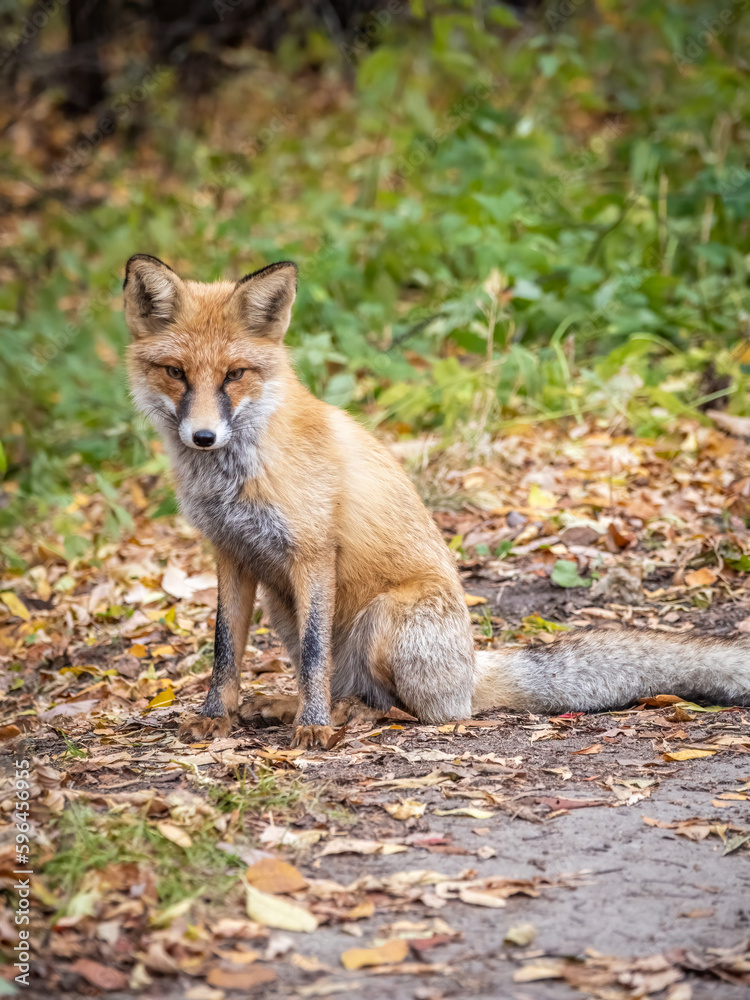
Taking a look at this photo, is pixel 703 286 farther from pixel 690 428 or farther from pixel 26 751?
pixel 26 751

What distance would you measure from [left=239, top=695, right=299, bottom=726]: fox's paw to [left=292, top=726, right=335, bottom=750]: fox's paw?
568 mm

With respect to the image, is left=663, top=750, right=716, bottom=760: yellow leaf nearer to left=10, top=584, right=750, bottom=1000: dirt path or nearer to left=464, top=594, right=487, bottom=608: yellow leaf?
left=10, top=584, right=750, bottom=1000: dirt path

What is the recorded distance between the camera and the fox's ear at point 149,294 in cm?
432

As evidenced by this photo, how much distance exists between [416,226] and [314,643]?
20.4ft

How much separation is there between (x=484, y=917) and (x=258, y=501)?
213cm

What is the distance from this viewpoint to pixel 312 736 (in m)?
4.33

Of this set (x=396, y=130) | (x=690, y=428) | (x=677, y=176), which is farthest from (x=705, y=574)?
(x=396, y=130)

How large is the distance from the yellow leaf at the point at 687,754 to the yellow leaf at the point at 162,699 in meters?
2.61

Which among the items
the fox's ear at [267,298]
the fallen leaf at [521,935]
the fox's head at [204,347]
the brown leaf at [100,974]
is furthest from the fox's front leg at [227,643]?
the fallen leaf at [521,935]

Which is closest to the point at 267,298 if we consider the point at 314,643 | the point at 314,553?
the point at 314,553

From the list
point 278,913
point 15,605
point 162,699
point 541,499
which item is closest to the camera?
point 278,913

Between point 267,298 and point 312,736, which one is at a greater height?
point 267,298

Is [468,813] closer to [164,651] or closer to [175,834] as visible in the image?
[175,834]

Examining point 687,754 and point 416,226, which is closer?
point 687,754
